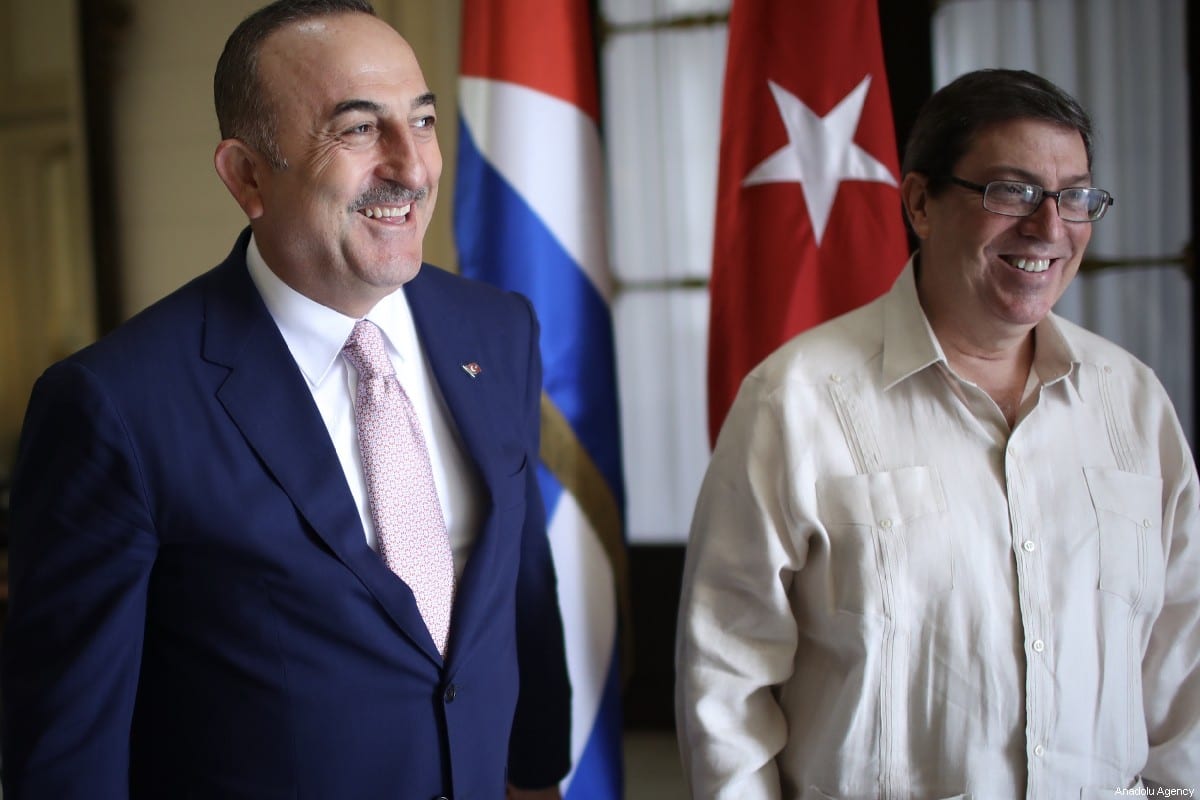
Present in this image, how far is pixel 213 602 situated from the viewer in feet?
3.52

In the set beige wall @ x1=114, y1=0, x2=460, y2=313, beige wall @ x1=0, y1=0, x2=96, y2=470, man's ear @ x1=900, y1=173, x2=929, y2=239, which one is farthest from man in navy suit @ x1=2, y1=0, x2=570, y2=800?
beige wall @ x1=0, y1=0, x2=96, y2=470

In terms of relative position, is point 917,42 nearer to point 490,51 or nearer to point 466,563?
point 490,51

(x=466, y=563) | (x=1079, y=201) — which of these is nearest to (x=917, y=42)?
(x=1079, y=201)

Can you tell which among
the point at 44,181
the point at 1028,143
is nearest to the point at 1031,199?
the point at 1028,143

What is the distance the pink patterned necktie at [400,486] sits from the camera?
3.84ft

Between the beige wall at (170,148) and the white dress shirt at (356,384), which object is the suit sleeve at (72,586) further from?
the beige wall at (170,148)

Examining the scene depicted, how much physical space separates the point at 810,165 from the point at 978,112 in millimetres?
543

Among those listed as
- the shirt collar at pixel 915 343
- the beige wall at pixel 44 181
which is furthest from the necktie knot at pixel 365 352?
the beige wall at pixel 44 181

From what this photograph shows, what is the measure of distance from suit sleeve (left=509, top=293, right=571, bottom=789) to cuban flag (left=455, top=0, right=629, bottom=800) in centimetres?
45

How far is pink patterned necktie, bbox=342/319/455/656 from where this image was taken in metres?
1.17

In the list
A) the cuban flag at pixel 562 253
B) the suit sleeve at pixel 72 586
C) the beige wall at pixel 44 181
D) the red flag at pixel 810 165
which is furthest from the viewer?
the beige wall at pixel 44 181

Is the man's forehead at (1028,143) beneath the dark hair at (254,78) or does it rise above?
beneath

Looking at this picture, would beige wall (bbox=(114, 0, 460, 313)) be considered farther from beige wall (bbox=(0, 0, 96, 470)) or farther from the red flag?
the red flag

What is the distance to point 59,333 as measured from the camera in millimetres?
3619
